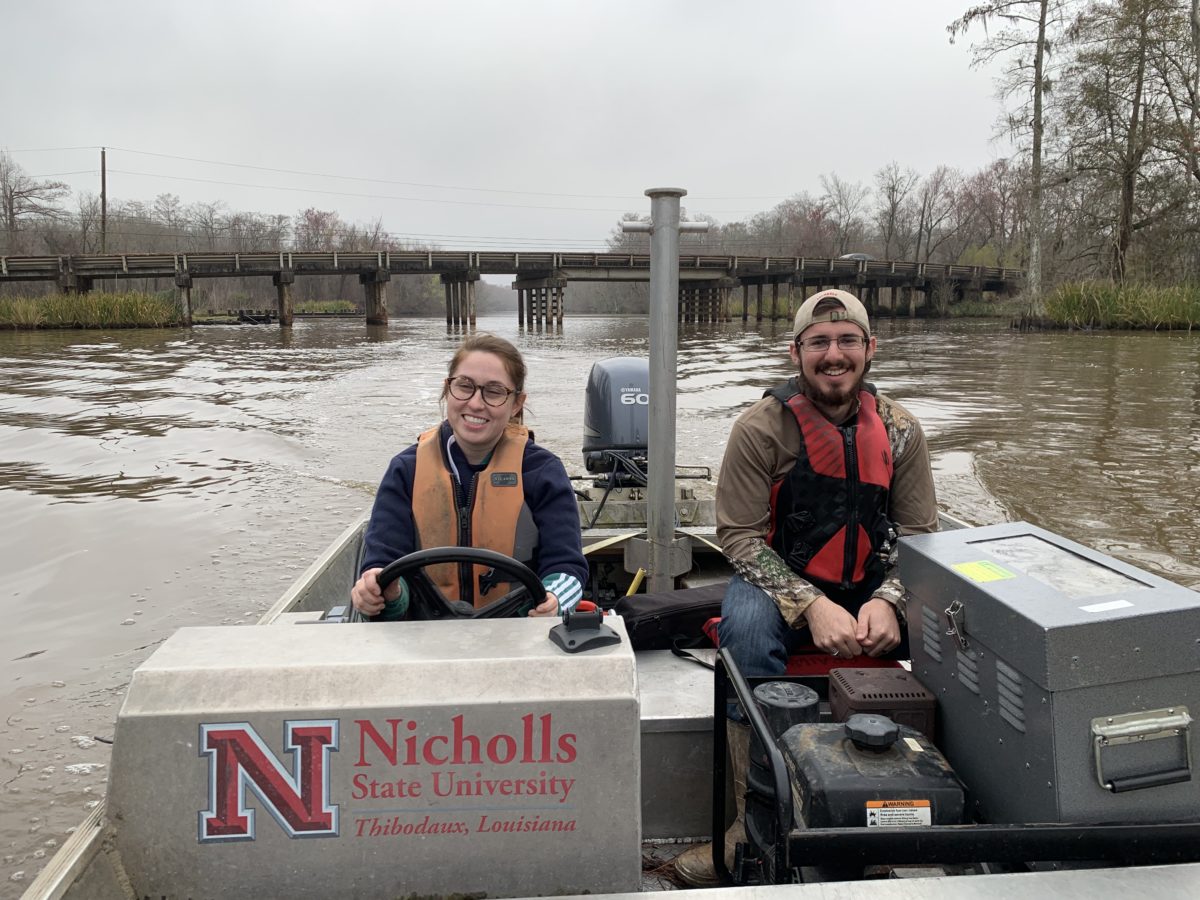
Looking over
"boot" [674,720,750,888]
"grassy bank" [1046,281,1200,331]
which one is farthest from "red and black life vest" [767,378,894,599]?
"grassy bank" [1046,281,1200,331]

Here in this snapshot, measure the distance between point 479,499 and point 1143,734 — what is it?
1463 mm

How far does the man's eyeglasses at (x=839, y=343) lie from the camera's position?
7.86 ft

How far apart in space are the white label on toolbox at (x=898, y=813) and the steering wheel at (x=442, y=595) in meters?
0.75

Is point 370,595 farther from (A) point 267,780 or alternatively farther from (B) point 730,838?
(B) point 730,838

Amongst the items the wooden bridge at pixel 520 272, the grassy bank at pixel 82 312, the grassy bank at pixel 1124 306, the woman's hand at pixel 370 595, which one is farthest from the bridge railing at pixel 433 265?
the woman's hand at pixel 370 595

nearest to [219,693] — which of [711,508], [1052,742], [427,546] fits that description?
[427,546]

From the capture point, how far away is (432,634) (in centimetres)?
151

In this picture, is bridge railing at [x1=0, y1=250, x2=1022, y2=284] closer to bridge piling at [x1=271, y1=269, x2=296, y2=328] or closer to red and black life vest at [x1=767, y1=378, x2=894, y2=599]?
bridge piling at [x1=271, y1=269, x2=296, y2=328]

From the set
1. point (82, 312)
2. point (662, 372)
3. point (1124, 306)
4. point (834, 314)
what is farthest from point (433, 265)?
point (834, 314)

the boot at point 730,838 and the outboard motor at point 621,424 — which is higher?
the outboard motor at point 621,424

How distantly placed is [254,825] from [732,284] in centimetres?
4186

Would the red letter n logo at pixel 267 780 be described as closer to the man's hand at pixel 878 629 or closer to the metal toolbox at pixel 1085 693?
the metal toolbox at pixel 1085 693

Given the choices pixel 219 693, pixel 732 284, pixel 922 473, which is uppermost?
pixel 732 284

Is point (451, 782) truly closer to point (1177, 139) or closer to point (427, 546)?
point (427, 546)
